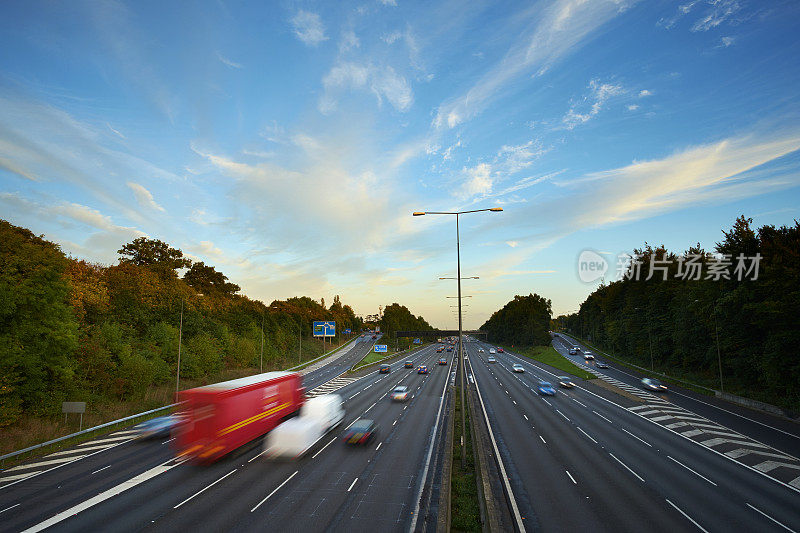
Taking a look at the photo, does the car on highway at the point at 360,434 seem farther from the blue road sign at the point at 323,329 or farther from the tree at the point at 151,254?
the blue road sign at the point at 323,329

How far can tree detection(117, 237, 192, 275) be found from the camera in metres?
51.2

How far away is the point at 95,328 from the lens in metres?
33.3

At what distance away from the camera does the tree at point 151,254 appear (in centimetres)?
5119

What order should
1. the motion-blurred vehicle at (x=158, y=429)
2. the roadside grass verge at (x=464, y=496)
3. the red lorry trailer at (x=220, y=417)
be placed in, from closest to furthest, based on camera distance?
1. the roadside grass verge at (x=464, y=496)
2. the red lorry trailer at (x=220, y=417)
3. the motion-blurred vehicle at (x=158, y=429)

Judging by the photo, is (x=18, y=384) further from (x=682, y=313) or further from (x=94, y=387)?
(x=682, y=313)

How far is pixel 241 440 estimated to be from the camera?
58.7 feet

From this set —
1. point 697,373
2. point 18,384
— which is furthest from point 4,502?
point 697,373

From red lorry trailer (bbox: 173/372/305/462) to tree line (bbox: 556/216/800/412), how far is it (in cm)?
3938

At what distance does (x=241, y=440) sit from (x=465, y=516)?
39.9ft

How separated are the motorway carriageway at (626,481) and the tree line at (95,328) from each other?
32907mm

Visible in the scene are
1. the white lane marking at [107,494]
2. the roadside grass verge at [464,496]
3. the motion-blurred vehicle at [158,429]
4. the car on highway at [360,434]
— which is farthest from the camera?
the motion-blurred vehicle at [158,429]

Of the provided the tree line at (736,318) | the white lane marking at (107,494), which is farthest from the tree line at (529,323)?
the white lane marking at (107,494)

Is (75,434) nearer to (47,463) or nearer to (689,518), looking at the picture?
(47,463)

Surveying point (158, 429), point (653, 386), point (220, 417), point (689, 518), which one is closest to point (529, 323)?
point (653, 386)
